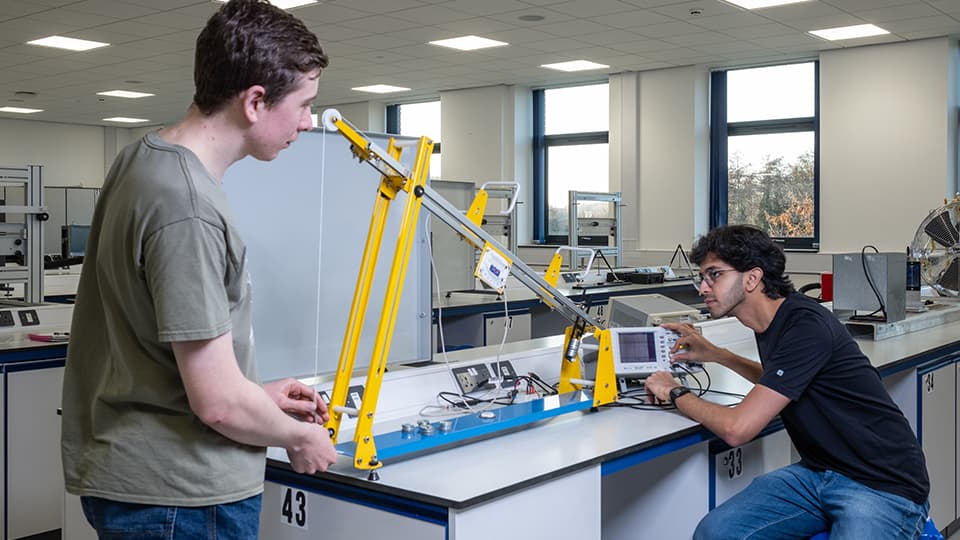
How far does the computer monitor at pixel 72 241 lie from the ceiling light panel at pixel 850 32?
19.9 feet

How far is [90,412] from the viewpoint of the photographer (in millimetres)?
1160

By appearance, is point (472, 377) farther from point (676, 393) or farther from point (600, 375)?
point (676, 393)

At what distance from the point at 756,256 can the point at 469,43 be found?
6.01 metres

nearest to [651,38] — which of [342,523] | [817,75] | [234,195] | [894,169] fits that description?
[817,75]

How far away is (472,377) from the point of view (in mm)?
2555

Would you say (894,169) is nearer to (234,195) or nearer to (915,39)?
(915,39)

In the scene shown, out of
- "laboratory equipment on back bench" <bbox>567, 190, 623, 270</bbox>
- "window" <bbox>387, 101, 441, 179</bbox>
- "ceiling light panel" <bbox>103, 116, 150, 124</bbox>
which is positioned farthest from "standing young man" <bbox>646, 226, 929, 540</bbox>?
"ceiling light panel" <bbox>103, 116, 150, 124</bbox>

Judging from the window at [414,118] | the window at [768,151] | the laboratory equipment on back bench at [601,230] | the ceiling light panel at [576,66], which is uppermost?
the ceiling light panel at [576,66]

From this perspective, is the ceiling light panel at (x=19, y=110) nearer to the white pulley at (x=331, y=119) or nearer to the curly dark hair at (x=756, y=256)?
the curly dark hair at (x=756, y=256)

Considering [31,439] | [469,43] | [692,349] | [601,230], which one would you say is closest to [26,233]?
[31,439]

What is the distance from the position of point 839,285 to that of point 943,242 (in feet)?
3.72

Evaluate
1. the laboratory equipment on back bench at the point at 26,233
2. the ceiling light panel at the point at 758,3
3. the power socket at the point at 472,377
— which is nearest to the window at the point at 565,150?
the ceiling light panel at the point at 758,3

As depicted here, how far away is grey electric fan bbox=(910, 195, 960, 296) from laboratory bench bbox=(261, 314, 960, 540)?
5.70 feet

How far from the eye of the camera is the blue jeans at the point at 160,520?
3.69 ft
